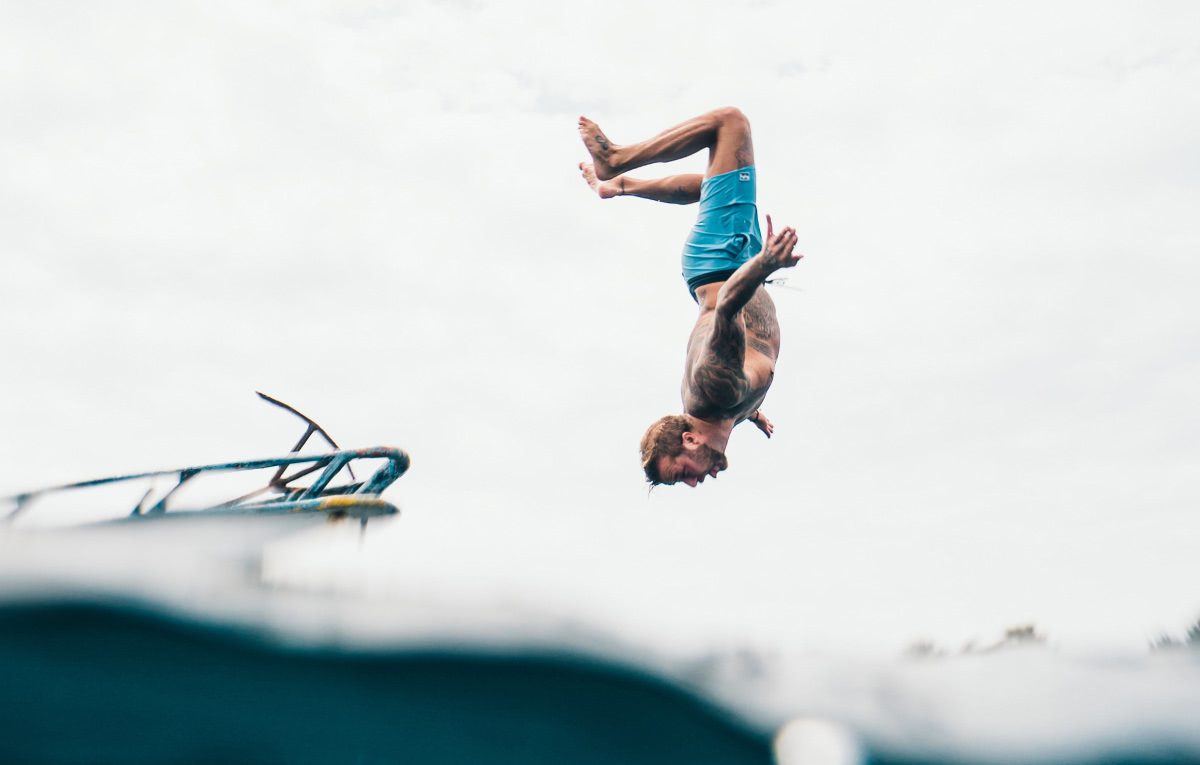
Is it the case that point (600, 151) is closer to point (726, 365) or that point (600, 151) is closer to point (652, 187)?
point (652, 187)

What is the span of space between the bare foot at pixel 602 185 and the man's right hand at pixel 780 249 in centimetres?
208

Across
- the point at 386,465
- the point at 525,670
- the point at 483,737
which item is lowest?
the point at 483,737

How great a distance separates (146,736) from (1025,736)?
512cm

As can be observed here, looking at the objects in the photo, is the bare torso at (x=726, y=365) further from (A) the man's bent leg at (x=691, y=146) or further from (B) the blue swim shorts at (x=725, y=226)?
(A) the man's bent leg at (x=691, y=146)

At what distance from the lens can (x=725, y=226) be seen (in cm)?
599

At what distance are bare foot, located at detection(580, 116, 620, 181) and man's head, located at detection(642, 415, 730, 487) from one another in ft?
5.74

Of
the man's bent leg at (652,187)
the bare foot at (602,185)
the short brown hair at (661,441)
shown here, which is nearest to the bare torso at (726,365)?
the short brown hair at (661,441)

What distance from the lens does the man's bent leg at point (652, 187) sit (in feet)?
21.0

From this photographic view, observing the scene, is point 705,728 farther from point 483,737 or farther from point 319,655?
point 319,655

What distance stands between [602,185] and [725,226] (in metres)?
1.04

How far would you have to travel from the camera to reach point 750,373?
5676mm

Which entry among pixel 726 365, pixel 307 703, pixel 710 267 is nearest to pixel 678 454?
pixel 726 365

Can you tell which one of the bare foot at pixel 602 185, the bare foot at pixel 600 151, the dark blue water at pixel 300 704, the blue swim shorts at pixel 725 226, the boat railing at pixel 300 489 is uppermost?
the bare foot at pixel 602 185

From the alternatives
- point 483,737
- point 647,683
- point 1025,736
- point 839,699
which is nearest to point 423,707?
point 483,737
